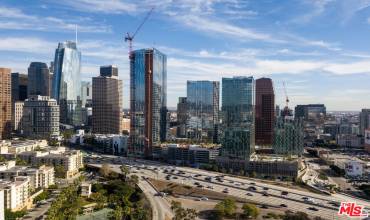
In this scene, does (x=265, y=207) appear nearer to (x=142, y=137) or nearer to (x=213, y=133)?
(x=142, y=137)

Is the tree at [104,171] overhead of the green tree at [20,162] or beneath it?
beneath

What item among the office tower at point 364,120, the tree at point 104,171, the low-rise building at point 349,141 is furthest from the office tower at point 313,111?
the tree at point 104,171

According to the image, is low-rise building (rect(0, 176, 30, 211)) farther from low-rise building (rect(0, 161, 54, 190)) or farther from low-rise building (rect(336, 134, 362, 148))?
low-rise building (rect(336, 134, 362, 148))

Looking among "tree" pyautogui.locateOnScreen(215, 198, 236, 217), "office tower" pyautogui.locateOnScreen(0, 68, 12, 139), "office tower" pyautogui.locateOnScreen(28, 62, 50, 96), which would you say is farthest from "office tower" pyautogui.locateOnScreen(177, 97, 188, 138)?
"tree" pyautogui.locateOnScreen(215, 198, 236, 217)

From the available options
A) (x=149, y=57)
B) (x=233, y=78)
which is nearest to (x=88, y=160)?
(x=149, y=57)

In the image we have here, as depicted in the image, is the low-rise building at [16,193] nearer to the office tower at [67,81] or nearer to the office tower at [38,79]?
the office tower at [67,81]

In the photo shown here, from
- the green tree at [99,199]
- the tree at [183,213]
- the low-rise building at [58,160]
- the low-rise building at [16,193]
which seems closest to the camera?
the tree at [183,213]
